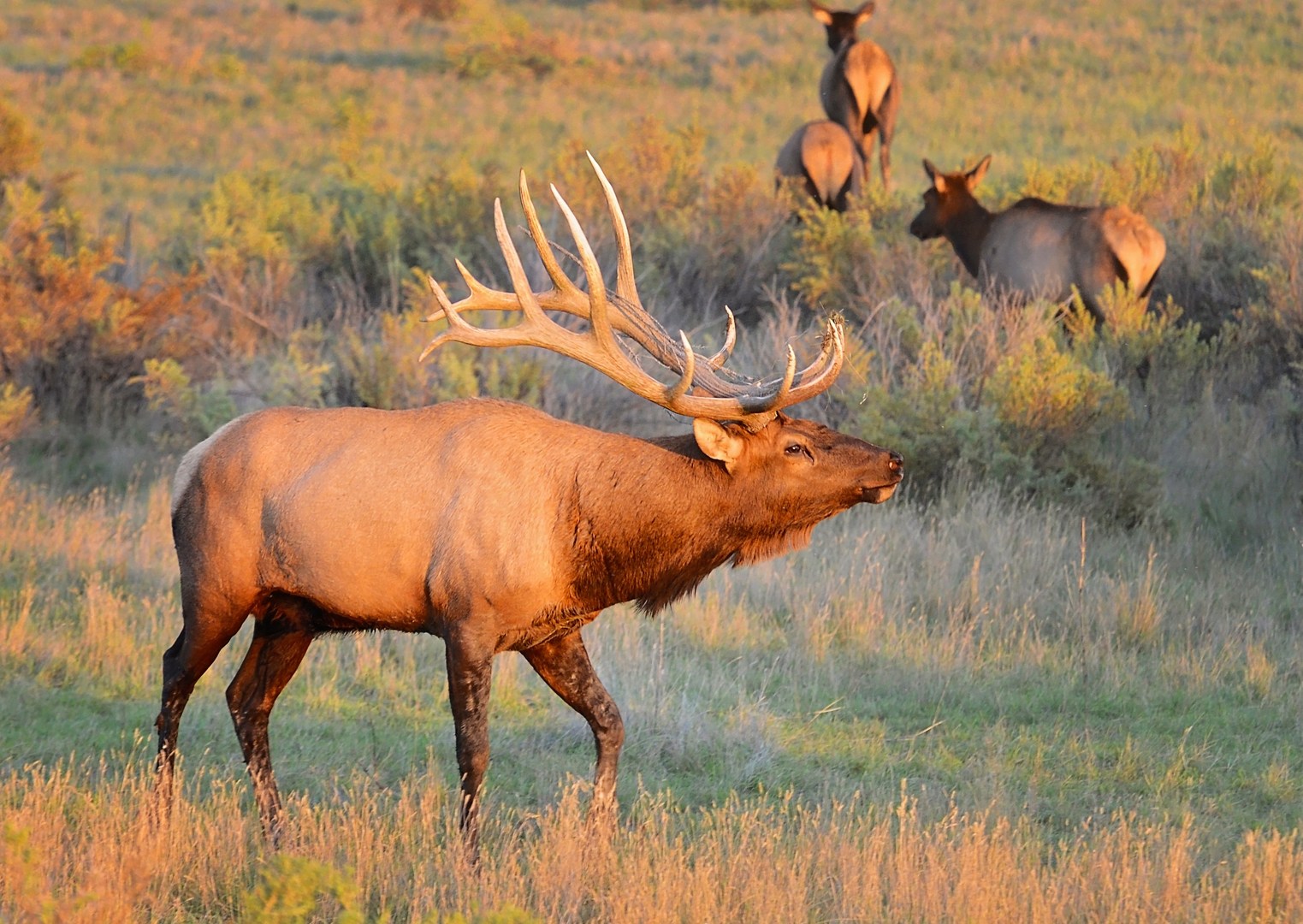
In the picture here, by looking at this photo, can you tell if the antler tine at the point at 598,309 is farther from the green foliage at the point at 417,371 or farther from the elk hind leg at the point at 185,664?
the green foliage at the point at 417,371

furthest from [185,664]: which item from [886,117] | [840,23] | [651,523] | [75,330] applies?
[840,23]

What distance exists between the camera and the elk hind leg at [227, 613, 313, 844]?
5660 mm

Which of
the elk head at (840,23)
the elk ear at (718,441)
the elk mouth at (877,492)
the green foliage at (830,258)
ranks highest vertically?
the elk head at (840,23)

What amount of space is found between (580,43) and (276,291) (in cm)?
2537

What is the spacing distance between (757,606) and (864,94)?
9.94 m

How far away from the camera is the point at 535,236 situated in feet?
16.8

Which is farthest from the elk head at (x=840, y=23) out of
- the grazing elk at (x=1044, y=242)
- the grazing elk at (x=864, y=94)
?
the grazing elk at (x=1044, y=242)

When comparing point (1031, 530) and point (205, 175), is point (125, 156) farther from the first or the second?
point (1031, 530)

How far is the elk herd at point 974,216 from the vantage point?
11648 mm

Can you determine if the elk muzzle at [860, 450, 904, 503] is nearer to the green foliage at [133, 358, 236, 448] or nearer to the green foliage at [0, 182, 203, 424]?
the green foliage at [133, 358, 236, 448]

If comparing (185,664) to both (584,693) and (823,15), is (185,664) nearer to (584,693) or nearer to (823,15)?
(584,693)

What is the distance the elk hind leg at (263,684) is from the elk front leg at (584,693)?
0.88m

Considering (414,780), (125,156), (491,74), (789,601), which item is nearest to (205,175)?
(125,156)

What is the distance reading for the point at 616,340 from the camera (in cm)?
538
